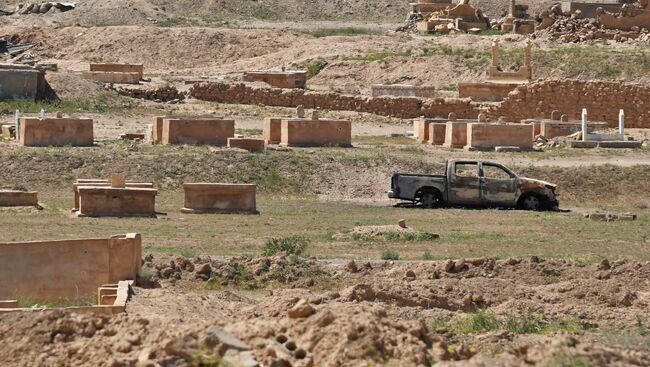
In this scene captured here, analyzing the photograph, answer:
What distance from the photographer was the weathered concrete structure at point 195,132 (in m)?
39.5

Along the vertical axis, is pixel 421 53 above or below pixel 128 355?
above

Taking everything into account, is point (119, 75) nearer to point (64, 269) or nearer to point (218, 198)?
point (218, 198)

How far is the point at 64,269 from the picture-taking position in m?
20.0

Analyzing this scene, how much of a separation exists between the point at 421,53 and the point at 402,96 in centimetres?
1033

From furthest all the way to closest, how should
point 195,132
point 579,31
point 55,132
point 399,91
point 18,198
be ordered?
point 579,31
point 399,91
point 195,132
point 55,132
point 18,198

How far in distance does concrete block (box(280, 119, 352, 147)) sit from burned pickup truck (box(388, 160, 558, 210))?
6917mm

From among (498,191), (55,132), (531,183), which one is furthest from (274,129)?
(531,183)

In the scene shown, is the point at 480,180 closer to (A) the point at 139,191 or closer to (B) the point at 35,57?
(A) the point at 139,191

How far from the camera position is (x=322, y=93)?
53094 millimetres

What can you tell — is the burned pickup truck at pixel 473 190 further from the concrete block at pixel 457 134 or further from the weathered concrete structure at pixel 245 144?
the concrete block at pixel 457 134

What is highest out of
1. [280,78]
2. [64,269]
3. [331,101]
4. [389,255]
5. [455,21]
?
[455,21]

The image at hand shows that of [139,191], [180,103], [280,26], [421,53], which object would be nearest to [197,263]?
[139,191]

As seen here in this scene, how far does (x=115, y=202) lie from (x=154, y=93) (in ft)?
73.2

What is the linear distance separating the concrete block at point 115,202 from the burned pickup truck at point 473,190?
5653 millimetres
